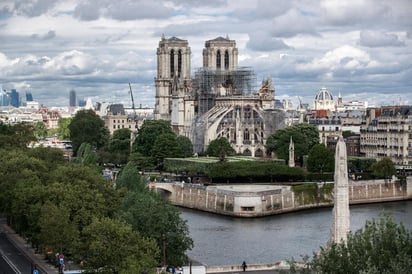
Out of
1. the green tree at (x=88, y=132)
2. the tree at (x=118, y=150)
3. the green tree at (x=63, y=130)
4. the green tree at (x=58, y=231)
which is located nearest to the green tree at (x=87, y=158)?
the tree at (x=118, y=150)

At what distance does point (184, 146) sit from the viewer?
100 m

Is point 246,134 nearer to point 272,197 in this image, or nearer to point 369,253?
point 272,197

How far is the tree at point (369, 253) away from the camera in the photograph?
1013 inches

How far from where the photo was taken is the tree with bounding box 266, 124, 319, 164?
95375 millimetres

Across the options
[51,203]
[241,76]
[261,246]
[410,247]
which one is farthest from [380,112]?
[410,247]

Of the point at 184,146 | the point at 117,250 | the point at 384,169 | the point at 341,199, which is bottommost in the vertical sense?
the point at 117,250

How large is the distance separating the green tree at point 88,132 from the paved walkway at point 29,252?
209 ft

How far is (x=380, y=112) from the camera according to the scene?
10450 centimetres

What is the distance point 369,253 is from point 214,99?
88571 mm

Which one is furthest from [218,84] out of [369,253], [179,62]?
[369,253]

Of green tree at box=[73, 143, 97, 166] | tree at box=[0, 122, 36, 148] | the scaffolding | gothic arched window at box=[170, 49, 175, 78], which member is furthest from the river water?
Answer: gothic arched window at box=[170, 49, 175, 78]

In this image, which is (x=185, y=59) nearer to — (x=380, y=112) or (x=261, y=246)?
(x=380, y=112)

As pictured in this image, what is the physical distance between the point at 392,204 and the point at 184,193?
50.6 ft

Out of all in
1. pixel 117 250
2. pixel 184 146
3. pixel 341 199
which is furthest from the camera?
pixel 184 146
